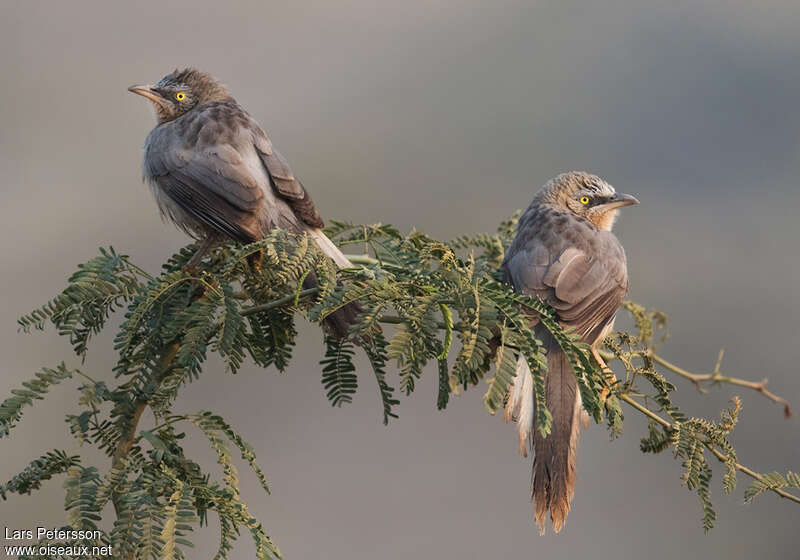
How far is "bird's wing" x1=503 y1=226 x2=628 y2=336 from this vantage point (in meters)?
3.78

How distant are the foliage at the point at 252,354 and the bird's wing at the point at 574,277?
55cm

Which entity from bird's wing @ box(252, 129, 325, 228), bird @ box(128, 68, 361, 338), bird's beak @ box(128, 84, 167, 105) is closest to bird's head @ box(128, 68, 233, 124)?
bird's beak @ box(128, 84, 167, 105)

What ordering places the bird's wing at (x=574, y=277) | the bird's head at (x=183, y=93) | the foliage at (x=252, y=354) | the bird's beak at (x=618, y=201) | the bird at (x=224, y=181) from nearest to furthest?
the foliage at (x=252, y=354) → the bird's wing at (x=574, y=277) → the bird at (x=224, y=181) → the bird's beak at (x=618, y=201) → the bird's head at (x=183, y=93)

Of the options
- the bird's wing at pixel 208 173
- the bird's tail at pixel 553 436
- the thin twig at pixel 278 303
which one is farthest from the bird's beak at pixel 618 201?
the thin twig at pixel 278 303

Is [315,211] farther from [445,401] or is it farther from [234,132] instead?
[445,401]

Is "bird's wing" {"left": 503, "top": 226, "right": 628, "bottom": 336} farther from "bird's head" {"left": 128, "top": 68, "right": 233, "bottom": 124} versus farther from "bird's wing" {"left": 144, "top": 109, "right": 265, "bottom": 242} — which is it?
"bird's head" {"left": 128, "top": 68, "right": 233, "bottom": 124}

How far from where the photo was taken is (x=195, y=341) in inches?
108

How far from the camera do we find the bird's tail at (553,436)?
309 centimetres

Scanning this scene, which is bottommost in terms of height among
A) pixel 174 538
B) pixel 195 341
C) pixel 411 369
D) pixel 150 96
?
pixel 174 538

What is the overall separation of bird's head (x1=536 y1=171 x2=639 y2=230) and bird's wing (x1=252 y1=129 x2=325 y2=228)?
5.13 ft

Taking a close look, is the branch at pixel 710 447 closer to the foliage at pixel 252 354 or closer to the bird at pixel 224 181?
the foliage at pixel 252 354

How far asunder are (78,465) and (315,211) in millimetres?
1701

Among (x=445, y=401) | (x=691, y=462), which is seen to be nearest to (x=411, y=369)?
(x=445, y=401)

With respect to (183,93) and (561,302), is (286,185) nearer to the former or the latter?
(561,302)
